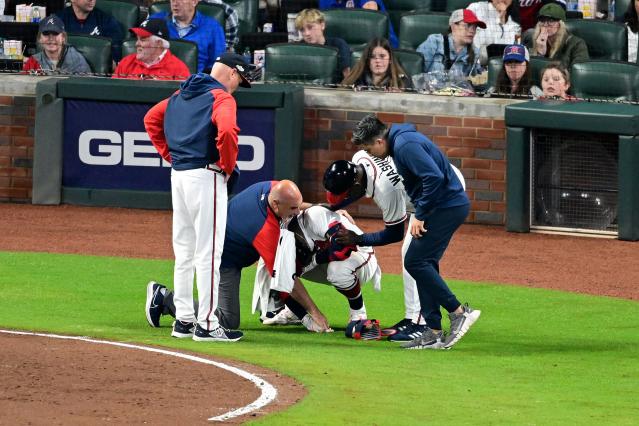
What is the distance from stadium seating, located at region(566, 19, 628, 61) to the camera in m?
15.8

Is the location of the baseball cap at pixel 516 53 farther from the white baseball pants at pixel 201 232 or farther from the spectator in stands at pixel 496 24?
the white baseball pants at pixel 201 232

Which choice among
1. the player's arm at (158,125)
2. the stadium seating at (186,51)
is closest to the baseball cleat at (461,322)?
the player's arm at (158,125)

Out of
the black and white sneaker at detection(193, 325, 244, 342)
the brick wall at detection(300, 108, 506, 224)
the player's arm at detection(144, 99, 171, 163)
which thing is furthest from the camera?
the brick wall at detection(300, 108, 506, 224)

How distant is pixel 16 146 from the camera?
15.8 m

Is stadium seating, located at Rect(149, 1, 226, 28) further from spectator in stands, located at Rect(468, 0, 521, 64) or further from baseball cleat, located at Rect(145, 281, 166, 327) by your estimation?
baseball cleat, located at Rect(145, 281, 166, 327)

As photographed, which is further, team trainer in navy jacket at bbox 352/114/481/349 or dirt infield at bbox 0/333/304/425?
team trainer in navy jacket at bbox 352/114/481/349

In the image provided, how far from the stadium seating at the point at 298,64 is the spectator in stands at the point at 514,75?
1.75 metres

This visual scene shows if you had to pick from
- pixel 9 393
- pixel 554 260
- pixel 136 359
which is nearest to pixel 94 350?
pixel 136 359

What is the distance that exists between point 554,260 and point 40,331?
543 centimetres

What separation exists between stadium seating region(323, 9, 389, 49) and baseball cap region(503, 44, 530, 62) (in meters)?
2.02

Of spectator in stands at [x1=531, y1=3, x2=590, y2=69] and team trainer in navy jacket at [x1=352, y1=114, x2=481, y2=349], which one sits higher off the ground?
spectator in stands at [x1=531, y1=3, x2=590, y2=69]

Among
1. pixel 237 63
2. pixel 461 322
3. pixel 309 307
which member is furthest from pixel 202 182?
pixel 461 322

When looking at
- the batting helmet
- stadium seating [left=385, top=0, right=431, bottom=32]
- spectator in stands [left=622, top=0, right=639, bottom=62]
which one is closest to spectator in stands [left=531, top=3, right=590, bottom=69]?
spectator in stands [left=622, top=0, right=639, bottom=62]

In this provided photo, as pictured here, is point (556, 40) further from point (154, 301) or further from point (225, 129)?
point (225, 129)
